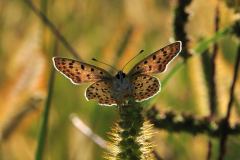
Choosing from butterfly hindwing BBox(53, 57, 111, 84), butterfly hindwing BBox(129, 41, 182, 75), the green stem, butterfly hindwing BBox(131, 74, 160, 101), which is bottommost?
the green stem

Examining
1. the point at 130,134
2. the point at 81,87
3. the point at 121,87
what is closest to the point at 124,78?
the point at 121,87

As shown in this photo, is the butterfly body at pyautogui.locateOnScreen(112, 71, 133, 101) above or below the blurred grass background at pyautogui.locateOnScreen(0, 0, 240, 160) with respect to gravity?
below

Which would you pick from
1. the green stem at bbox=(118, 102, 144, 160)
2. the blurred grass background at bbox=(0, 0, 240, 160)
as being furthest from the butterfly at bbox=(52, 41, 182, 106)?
the blurred grass background at bbox=(0, 0, 240, 160)

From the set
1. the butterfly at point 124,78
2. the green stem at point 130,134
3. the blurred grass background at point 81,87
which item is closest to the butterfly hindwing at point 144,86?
the butterfly at point 124,78

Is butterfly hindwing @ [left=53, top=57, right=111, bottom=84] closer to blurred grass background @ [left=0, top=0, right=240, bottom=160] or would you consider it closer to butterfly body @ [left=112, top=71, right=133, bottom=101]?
butterfly body @ [left=112, top=71, right=133, bottom=101]

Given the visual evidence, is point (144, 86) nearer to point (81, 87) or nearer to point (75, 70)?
point (75, 70)

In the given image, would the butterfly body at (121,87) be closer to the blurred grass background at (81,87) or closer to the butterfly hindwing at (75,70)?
the butterfly hindwing at (75,70)
